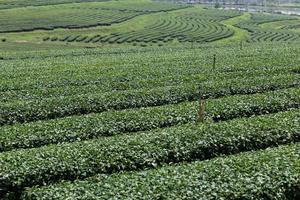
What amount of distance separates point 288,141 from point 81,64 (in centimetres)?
2823

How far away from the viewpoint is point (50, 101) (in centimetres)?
3028

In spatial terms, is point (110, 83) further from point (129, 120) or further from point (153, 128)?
point (153, 128)

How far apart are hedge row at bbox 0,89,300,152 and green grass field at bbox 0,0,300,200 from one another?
0.06 m

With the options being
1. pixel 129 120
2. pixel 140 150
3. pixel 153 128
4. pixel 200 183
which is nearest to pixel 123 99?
pixel 129 120

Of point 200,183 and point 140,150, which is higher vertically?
point 200,183

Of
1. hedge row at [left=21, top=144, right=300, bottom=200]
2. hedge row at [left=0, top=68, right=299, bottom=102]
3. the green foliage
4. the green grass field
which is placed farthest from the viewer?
the green foliage

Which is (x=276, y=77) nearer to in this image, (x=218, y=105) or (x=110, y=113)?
(x=218, y=105)

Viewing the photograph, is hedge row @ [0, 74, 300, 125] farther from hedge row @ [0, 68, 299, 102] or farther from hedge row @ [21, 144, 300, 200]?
hedge row @ [21, 144, 300, 200]

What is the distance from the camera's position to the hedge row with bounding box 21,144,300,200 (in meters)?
16.5

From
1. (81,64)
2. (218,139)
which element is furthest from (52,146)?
(81,64)

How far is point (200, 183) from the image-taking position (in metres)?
17.3

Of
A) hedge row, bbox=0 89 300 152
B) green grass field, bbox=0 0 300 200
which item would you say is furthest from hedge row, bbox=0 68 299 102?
hedge row, bbox=0 89 300 152

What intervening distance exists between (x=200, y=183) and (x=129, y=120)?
989 centimetres

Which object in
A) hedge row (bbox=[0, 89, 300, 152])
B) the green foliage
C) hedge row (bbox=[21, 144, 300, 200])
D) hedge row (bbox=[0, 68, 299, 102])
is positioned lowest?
the green foliage
